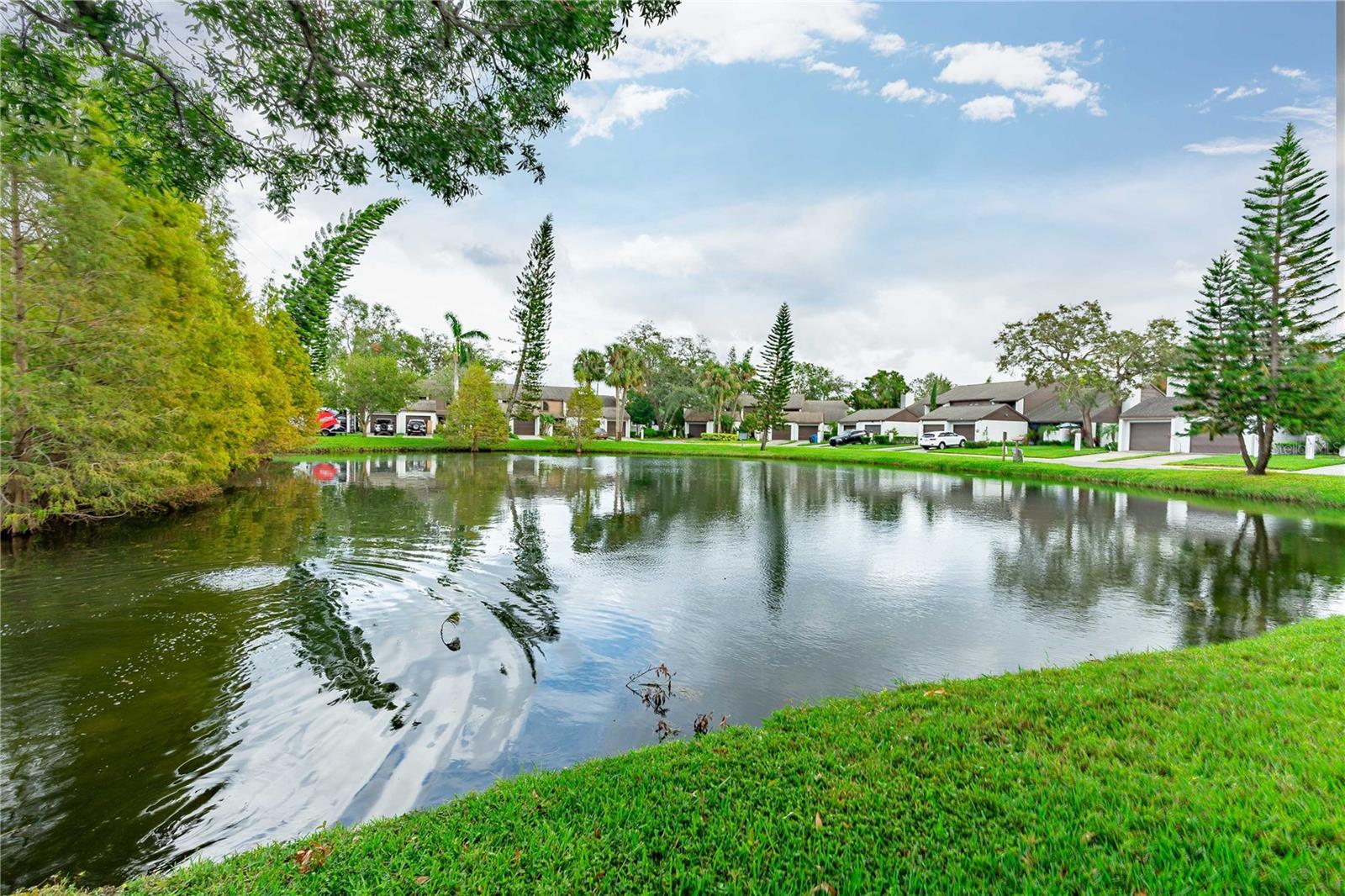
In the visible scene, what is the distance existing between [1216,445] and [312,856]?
47174 millimetres

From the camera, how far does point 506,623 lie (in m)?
7.38

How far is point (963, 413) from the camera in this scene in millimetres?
54219

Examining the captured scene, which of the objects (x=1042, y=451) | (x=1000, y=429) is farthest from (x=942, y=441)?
(x=1000, y=429)

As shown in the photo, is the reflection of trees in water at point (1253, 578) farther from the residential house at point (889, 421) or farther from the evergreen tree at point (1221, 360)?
the residential house at point (889, 421)

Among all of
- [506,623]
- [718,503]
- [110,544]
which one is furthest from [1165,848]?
[718,503]

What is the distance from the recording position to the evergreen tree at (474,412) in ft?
147

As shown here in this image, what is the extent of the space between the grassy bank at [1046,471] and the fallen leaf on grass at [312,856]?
27.1 meters

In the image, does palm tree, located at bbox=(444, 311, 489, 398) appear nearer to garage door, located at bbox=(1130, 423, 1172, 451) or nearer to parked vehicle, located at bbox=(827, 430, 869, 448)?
parked vehicle, located at bbox=(827, 430, 869, 448)

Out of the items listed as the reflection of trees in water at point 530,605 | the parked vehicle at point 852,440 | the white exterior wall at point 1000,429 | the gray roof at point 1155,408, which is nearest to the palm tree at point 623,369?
the parked vehicle at point 852,440

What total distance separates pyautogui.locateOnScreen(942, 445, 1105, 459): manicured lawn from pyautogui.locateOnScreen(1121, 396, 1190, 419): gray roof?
9.83 feet

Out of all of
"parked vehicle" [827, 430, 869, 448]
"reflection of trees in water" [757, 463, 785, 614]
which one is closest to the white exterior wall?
"parked vehicle" [827, 430, 869, 448]

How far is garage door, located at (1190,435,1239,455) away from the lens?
1345 inches

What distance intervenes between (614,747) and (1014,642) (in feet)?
16.6

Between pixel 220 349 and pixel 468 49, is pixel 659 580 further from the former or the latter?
pixel 220 349
